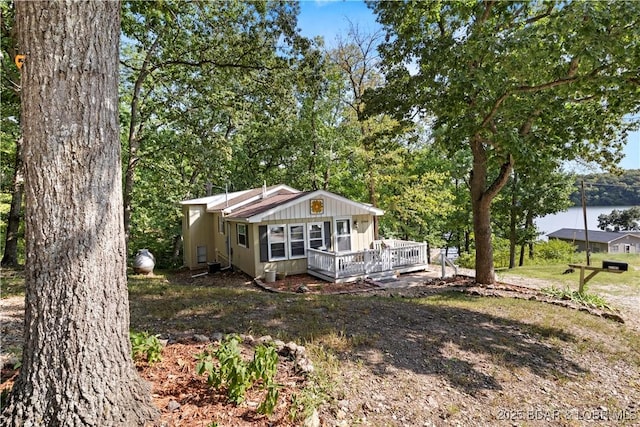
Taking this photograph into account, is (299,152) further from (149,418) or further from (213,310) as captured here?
(149,418)

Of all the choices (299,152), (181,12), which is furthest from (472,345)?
(299,152)

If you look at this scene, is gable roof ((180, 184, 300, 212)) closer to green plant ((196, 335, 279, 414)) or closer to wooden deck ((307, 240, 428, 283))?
wooden deck ((307, 240, 428, 283))

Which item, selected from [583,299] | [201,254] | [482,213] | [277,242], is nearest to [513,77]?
[482,213]

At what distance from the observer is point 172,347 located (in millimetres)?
3480

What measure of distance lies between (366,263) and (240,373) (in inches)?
→ 399

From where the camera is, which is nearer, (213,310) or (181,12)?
(213,310)

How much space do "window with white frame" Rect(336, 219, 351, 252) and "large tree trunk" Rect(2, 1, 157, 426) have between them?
11745 mm

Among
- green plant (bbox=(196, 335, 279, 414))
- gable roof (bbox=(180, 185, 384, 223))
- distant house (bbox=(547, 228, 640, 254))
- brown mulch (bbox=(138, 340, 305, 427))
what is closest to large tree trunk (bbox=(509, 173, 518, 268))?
gable roof (bbox=(180, 185, 384, 223))

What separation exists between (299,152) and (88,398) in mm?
20038

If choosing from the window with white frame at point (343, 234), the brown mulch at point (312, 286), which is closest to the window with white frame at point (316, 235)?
the window with white frame at point (343, 234)

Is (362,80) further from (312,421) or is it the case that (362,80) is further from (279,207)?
(312,421)

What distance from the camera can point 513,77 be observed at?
6820 mm

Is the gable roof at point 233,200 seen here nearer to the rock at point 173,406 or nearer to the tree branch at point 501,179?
the tree branch at point 501,179

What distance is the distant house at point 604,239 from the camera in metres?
33.6
